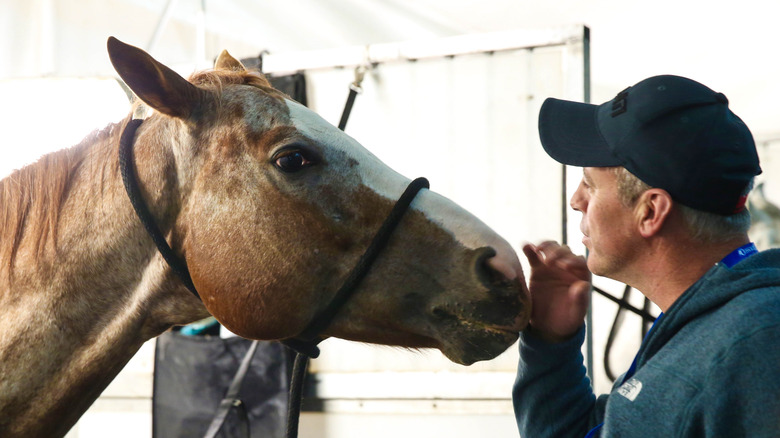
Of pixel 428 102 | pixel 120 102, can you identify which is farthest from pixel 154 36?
pixel 428 102

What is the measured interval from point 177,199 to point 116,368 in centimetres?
38

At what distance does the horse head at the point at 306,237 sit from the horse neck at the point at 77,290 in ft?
0.26

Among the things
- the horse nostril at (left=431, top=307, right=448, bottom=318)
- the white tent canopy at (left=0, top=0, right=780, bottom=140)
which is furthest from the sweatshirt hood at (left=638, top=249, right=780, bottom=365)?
the white tent canopy at (left=0, top=0, right=780, bottom=140)

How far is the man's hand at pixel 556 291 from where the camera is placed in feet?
3.80

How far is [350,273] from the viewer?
1.25 m

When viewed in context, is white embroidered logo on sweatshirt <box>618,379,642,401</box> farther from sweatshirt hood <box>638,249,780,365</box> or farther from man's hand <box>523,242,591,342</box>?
man's hand <box>523,242,591,342</box>

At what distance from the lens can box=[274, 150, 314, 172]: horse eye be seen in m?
1.27

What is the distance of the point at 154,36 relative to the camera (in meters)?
3.94

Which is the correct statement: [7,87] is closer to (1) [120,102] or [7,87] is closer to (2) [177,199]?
(1) [120,102]

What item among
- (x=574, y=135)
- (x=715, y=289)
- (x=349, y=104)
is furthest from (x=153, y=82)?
(x=349, y=104)

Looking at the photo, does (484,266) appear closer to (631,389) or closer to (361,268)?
(361,268)

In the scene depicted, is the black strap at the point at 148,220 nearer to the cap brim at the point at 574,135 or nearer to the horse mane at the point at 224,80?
the horse mane at the point at 224,80

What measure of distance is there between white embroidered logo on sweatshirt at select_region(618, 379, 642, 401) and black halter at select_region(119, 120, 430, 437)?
0.52 m

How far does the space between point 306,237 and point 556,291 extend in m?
0.49
